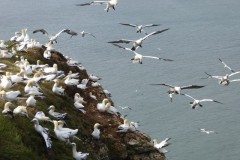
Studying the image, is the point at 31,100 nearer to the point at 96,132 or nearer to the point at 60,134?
the point at 60,134

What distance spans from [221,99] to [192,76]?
6.65 meters

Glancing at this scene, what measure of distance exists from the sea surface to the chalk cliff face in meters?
15.7

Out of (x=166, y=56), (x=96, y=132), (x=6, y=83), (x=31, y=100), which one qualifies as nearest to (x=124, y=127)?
(x=96, y=132)

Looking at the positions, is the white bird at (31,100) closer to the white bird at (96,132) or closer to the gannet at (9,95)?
the gannet at (9,95)

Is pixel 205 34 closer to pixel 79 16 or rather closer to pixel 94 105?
pixel 79 16

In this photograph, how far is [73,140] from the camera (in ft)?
53.1

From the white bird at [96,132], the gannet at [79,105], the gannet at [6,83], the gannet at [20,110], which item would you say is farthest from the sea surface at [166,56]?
the gannet at [20,110]

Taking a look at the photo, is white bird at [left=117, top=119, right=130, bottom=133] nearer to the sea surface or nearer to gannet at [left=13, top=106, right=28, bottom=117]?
gannet at [left=13, top=106, right=28, bottom=117]

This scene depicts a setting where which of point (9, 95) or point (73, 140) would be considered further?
point (73, 140)

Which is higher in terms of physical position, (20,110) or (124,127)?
(20,110)

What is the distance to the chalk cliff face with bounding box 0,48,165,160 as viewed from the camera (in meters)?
13.2

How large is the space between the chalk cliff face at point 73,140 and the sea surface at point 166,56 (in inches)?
619

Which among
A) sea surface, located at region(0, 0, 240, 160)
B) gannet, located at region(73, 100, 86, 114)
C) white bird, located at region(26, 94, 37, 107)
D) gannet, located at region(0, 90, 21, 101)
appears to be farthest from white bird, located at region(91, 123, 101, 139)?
sea surface, located at region(0, 0, 240, 160)

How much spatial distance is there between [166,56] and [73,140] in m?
41.5
